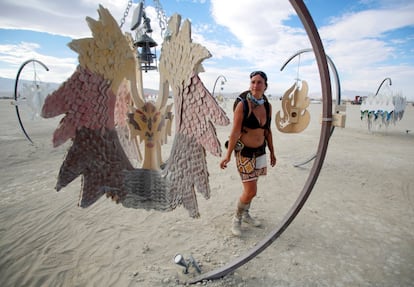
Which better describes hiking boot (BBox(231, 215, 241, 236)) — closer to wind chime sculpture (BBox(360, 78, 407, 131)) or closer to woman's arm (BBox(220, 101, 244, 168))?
woman's arm (BBox(220, 101, 244, 168))

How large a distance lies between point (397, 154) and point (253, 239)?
6190 mm

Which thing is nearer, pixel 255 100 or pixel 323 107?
pixel 323 107

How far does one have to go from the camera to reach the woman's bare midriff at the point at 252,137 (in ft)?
7.69

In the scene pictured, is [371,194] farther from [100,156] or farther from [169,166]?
[100,156]

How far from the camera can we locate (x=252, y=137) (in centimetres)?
236

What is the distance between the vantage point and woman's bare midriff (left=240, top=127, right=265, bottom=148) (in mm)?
2345

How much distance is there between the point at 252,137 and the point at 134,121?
1185 mm

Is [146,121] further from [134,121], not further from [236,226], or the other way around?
[236,226]

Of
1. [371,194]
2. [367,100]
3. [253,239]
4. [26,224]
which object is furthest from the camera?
[367,100]

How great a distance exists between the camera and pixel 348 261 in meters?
2.40

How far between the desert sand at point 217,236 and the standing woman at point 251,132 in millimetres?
769

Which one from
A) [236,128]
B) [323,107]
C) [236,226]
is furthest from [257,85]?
[236,226]

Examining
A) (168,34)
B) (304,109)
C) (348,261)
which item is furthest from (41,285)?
(304,109)

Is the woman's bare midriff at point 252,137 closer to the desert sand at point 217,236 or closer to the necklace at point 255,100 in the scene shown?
the necklace at point 255,100
